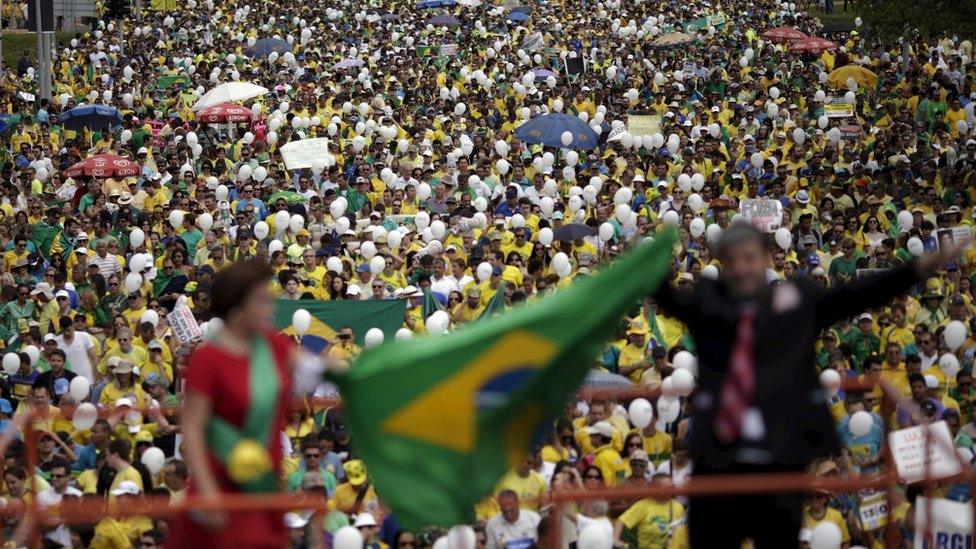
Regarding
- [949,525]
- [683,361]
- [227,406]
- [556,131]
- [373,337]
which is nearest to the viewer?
[227,406]

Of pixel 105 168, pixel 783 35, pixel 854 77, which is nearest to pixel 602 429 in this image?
pixel 105 168

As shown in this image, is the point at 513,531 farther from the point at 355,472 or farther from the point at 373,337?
the point at 373,337

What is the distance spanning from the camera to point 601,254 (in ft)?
55.8

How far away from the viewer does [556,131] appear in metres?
21.6

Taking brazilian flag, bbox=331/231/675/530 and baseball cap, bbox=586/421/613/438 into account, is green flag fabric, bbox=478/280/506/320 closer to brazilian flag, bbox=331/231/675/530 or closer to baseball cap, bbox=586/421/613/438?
baseball cap, bbox=586/421/613/438

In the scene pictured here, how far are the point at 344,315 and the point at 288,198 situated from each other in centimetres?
535

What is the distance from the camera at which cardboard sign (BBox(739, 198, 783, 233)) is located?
17.5 metres

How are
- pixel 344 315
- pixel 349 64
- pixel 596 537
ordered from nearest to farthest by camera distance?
1. pixel 596 537
2. pixel 344 315
3. pixel 349 64

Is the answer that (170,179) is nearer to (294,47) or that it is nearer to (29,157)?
(29,157)

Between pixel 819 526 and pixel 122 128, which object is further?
pixel 122 128

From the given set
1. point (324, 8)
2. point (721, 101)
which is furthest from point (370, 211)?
point (324, 8)

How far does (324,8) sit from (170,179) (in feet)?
53.7

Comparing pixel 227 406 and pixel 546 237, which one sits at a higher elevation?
pixel 227 406

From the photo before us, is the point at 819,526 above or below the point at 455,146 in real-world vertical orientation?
above
